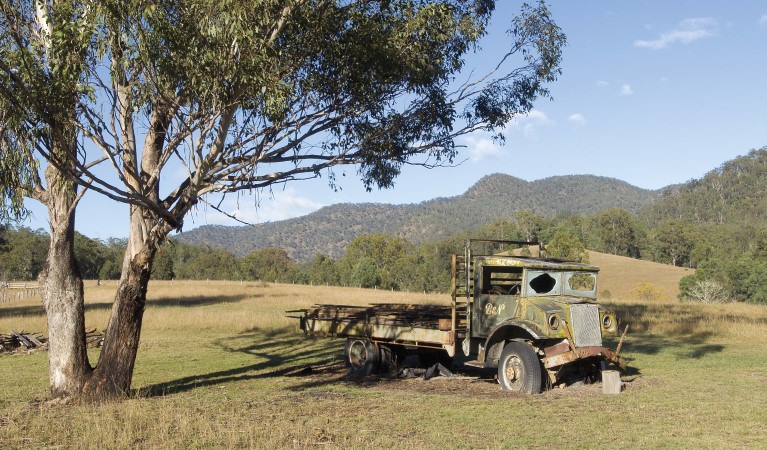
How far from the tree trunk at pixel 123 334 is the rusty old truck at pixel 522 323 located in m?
4.72

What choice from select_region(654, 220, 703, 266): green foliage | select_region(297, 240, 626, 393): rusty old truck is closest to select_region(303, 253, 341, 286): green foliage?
select_region(654, 220, 703, 266): green foliage

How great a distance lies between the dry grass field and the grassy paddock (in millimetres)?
26

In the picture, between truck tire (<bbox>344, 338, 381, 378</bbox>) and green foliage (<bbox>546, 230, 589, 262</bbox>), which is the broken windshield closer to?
truck tire (<bbox>344, 338, 381, 378</bbox>)

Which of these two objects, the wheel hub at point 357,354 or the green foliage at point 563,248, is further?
the green foliage at point 563,248

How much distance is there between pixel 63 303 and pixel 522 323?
308 inches

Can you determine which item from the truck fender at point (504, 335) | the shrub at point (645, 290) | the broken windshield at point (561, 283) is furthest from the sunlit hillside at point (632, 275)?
the truck fender at point (504, 335)

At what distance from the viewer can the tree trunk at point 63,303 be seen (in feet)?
38.0

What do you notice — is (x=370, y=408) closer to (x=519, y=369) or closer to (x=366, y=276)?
(x=519, y=369)

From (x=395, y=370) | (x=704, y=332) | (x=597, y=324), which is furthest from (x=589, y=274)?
(x=704, y=332)

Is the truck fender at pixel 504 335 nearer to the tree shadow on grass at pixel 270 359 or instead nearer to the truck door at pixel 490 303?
the truck door at pixel 490 303

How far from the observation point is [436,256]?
102 metres

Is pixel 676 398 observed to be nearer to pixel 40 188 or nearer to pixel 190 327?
pixel 40 188

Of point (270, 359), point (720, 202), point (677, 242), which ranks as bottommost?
point (270, 359)

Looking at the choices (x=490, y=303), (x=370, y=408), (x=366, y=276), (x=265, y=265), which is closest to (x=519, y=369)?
(x=490, y=303)
